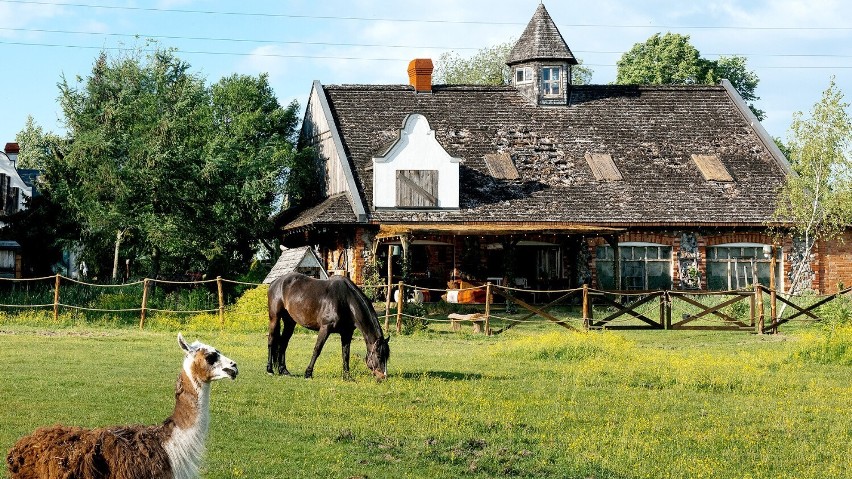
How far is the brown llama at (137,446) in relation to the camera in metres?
7.81

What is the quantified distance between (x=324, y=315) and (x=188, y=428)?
31.7ft

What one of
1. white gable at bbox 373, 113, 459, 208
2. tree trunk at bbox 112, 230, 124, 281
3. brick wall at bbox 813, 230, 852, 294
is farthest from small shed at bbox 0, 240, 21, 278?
brick wall at bbox 813, 230, 852, 294

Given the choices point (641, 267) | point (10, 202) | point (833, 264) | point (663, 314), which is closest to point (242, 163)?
point (10, 202)

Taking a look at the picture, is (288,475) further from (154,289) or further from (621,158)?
(621,158)

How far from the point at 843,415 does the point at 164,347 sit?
41.0 ft

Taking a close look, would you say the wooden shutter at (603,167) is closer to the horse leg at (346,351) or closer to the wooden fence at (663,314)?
the wooden fence at (663,314)

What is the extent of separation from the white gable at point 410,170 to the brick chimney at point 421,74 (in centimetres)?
478

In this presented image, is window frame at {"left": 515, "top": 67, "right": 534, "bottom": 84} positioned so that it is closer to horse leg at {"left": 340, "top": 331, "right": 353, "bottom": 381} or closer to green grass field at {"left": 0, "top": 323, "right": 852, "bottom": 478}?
green grass field at {"left": 0, "top": 323, "right": 852, "bottom": 478}

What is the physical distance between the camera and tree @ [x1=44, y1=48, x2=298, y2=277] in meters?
33.1

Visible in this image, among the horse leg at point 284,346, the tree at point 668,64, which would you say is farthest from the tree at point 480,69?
the horse leg at point 284,346

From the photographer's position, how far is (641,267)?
37000 mm

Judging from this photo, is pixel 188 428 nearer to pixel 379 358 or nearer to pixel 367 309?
pixel 379 358

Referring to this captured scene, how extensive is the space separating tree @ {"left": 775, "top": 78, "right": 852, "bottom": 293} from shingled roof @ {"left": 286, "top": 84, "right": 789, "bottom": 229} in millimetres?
2135

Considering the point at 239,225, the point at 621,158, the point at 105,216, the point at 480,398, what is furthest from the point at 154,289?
the point at 480,398
